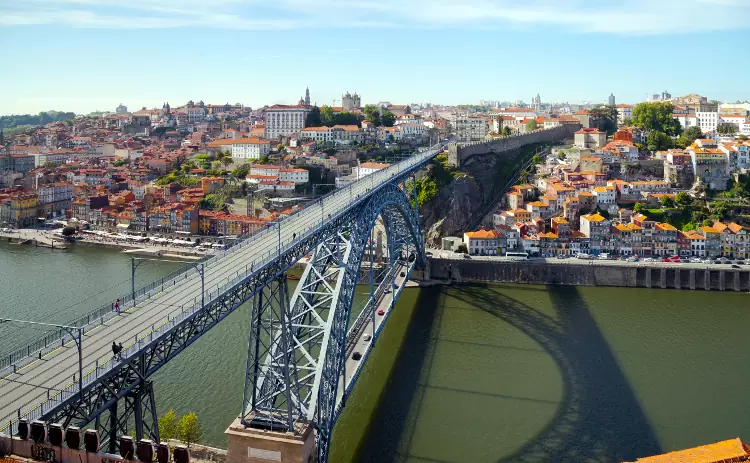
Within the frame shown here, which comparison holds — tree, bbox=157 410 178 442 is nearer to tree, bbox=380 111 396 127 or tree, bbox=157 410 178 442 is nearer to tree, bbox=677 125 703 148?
tree, bbox=677 125 703 148

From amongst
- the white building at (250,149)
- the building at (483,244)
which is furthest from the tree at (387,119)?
the building at (483,244)

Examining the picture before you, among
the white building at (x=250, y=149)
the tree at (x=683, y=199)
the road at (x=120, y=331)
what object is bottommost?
the road at (x=120, y=331)

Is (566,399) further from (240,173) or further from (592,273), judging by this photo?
(240,173)

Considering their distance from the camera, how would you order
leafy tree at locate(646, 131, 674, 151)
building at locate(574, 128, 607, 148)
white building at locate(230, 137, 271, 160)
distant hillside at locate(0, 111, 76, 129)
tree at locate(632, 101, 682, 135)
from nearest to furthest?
leafy tree at locate(646, 131, 674, 151)
building at locate(574, 128, 607, 148)
tree at locate(632, 101, 682, 135)
white building at locate(230, 137, 271, 160)
distant hillside at locate(0, 111, 76, 129)

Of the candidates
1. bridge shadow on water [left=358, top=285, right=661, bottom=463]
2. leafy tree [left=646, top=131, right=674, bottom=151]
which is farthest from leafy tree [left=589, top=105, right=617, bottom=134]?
bridge shadow on water [left=358, top=285, right=661, bottom=463]

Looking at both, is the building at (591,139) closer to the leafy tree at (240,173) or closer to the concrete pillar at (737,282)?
the concrete pillar at (737,282)

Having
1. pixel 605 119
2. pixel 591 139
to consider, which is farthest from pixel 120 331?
pixel 605 119
